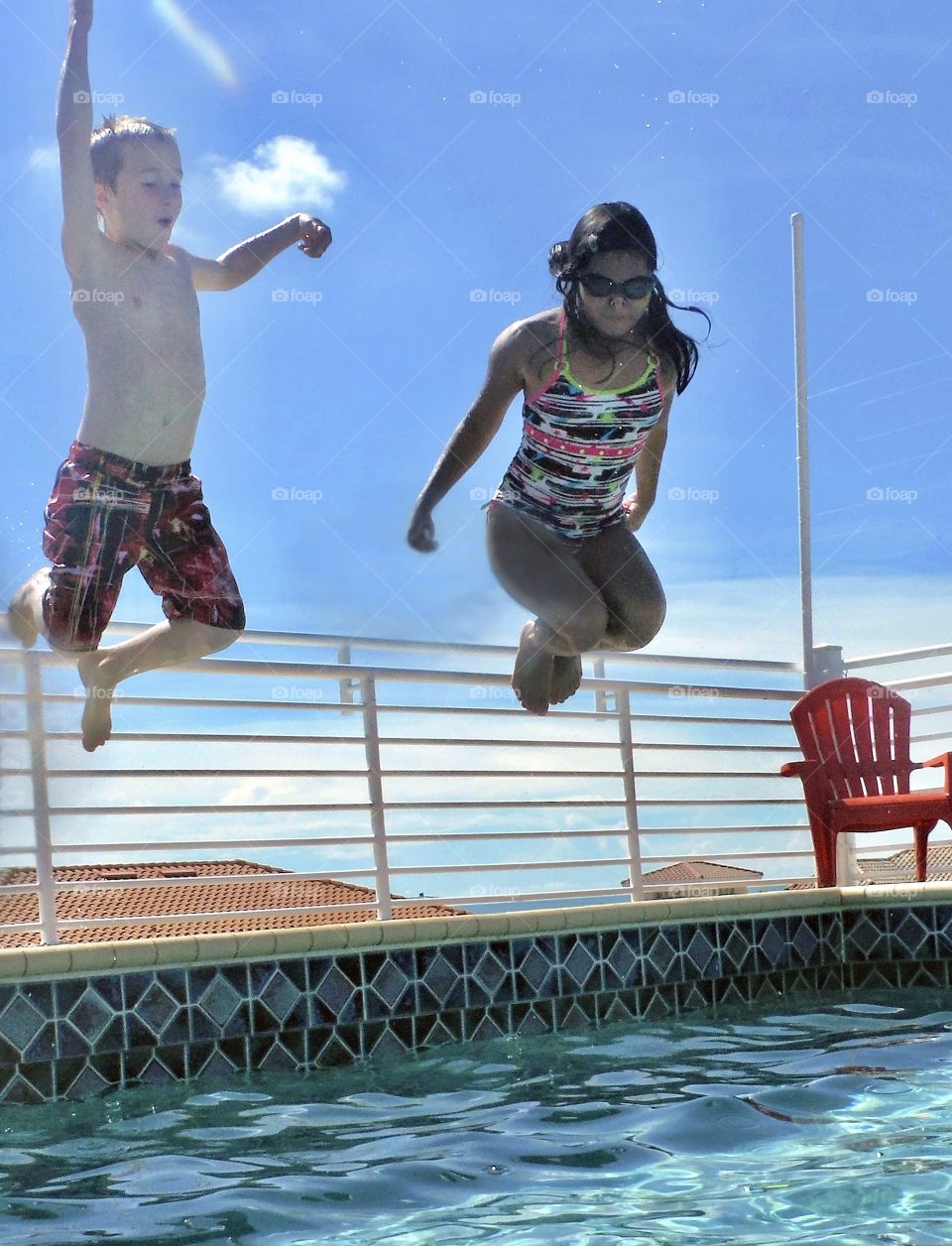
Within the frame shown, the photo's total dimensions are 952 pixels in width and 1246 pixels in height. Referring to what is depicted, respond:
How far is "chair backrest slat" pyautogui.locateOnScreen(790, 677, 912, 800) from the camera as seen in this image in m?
6.94

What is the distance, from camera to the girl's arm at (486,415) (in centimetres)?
310

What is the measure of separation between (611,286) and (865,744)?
4.36 m

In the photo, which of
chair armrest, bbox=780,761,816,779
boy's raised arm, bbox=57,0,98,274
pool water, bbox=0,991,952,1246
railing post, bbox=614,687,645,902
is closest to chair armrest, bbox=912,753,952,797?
chair armrest, bbox=780,761,816,779

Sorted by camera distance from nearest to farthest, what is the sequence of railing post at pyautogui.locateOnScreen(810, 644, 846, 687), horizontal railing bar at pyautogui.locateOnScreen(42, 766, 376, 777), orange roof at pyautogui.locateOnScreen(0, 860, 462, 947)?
horizontal railing bar at pyautogui.locateOnScreen(42, 766, 376, 777) < railing post at pyautogui.locateOnScreen(810, 644, 846, 687) < orange roof at pyautogui.locateOnScreen(0, 860, 462, 947)

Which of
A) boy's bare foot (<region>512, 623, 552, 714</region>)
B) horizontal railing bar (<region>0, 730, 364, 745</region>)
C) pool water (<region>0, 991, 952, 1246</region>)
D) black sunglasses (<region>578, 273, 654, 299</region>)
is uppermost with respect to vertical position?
black sunglasses (<region>578, 273, 654, 299</region>)

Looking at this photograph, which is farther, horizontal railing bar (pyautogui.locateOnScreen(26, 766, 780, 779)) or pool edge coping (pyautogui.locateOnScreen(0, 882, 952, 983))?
horizontal railing bar (pyautogui.locateOnScreen(26, 766, 780, 779))

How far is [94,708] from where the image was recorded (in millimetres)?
4363

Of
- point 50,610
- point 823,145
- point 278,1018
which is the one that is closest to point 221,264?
point 50,610

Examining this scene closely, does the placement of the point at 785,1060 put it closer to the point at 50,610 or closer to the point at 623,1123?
the point at 623,1123

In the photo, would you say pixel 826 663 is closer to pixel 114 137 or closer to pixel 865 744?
pixel 865 744

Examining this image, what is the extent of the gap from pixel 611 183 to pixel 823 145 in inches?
60.4

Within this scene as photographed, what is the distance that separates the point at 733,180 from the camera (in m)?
3.67

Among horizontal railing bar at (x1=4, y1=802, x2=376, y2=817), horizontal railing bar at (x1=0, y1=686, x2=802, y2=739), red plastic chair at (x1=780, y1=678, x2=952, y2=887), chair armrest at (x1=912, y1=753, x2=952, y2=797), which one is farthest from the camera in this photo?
red plastic chair at (x1=780, y1=678, x2=952, y2=887)

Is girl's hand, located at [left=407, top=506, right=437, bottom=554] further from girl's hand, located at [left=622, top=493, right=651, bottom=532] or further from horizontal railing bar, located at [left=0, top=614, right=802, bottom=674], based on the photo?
girl's hand, located at [left=622, top=493, right=651, bottom=532]
